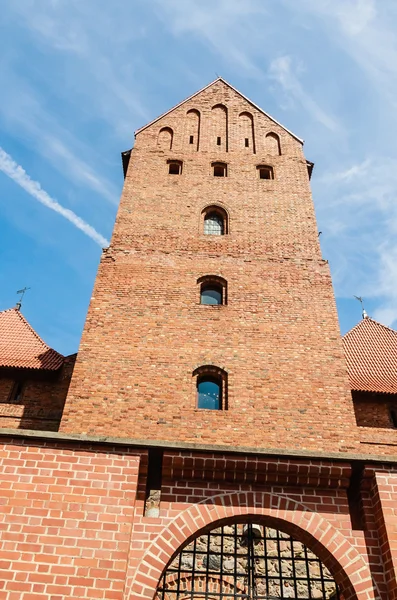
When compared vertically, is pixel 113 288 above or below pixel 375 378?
above

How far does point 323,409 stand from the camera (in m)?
8.51

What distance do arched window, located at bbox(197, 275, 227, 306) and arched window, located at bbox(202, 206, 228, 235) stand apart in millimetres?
1596

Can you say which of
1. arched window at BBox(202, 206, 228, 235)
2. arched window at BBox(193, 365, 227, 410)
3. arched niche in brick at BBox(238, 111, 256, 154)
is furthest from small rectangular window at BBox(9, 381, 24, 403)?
arched niche in brick at BBox(238, 111, 256, 154)

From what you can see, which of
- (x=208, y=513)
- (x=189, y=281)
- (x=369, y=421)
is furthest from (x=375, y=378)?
(x=208, y=513)

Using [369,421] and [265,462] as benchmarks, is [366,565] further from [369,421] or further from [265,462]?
[369,421]

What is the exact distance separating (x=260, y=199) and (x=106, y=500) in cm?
908

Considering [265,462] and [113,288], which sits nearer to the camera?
[265,462]

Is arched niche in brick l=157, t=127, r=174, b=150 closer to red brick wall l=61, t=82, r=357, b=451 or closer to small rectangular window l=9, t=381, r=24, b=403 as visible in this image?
red brick wall l=61, t=82, r=357, b=451

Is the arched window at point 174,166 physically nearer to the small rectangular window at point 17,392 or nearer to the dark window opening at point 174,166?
the dark window opening at point 174,166

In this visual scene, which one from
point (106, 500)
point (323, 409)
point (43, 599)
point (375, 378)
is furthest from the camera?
point (375, 378)

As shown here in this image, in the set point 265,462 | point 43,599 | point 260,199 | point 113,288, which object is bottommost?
point 43,599

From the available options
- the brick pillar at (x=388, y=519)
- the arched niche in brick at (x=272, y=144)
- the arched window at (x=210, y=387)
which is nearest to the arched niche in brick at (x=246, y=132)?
the arched niche in brick at (x=272, y=144)

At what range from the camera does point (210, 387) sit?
9047 mm

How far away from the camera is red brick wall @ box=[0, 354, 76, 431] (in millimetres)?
9781
